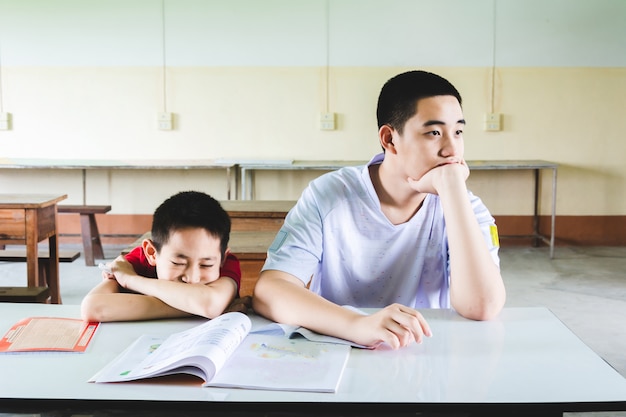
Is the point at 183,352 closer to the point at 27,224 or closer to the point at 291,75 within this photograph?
the point at 27,224

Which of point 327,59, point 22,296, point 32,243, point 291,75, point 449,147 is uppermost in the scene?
point 327,59

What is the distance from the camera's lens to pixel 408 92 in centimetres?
163

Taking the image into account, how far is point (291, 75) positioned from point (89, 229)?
7.33 ft

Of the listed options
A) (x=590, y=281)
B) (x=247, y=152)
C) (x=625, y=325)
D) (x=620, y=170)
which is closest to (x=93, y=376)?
(x=625, y=325)

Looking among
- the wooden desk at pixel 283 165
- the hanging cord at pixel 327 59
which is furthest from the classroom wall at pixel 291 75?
the wooden desk at pixel 283 165

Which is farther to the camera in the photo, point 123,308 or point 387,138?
point 387,138

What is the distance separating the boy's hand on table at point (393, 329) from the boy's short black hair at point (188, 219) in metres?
0.50

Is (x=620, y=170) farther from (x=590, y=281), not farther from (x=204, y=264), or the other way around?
(x=204, y=264)

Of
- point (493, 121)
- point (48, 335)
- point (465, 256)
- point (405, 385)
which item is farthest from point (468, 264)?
point (493, 121)

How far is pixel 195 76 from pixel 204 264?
4.69 metres

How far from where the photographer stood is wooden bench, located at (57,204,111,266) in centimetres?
524

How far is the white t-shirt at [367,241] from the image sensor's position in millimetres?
1688

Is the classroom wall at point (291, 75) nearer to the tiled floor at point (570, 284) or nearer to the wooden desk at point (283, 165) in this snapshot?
the wooden desk at point (283, 165)

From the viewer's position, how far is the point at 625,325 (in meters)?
3.61
